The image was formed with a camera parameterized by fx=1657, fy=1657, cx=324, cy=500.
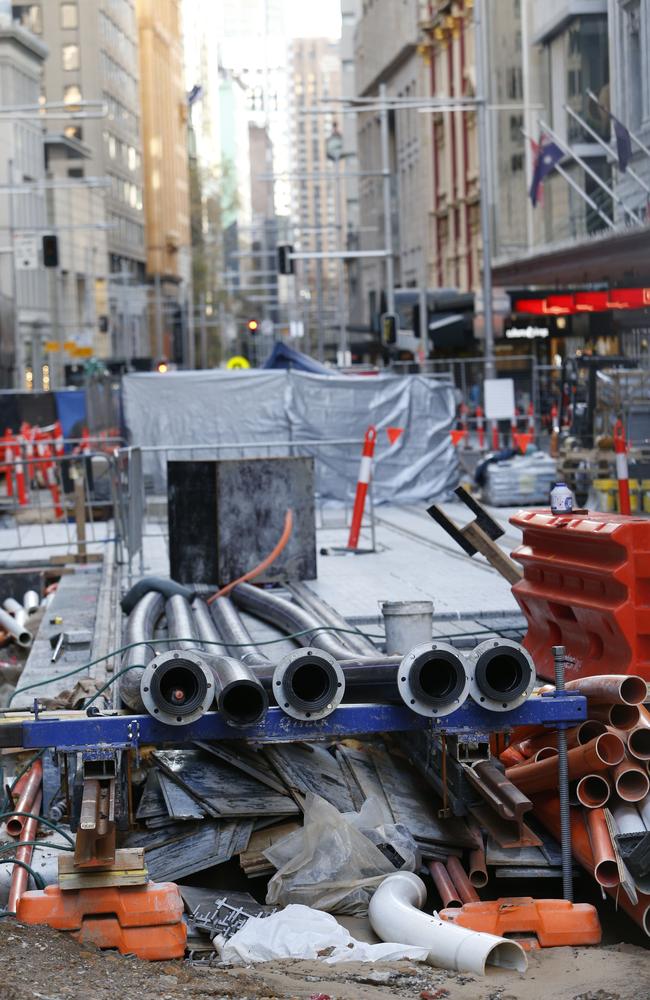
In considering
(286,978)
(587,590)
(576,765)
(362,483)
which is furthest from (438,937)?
(362,483)

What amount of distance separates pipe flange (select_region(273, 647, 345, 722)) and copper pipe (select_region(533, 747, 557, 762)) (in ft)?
3.66

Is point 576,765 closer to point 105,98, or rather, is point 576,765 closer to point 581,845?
point 581,845

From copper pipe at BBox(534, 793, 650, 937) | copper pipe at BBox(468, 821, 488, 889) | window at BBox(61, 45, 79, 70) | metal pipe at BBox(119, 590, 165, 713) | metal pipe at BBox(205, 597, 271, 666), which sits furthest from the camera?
window at BBox(61, 45, 79, 70)

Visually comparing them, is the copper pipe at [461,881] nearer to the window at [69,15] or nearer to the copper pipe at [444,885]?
the copper pipe at [444,885]

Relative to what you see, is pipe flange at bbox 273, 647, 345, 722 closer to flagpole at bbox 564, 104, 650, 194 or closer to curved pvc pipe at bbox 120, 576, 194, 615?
curved pvc pipe at bbox 120, 576, 194, 615

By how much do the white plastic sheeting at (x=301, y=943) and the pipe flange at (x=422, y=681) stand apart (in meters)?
1.08

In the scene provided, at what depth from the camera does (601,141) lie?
3106 centimetres

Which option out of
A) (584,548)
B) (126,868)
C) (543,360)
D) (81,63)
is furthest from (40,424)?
(81,63)

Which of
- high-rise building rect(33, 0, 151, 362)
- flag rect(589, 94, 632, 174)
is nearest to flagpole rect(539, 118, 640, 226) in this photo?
flag rect(589, 94, 632, 174)

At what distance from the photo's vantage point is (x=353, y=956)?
7.04 meters

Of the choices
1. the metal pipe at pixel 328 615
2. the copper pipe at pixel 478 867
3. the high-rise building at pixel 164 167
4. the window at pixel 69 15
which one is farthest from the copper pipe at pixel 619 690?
the high-rise building at pixel 164 167

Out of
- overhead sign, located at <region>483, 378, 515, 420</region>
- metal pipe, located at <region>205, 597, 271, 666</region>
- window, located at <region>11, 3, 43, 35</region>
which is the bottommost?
metal pipe, located at <region>205, 597, 271, 666</region>

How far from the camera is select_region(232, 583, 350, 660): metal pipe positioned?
10873mm

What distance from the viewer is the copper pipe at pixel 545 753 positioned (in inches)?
324
